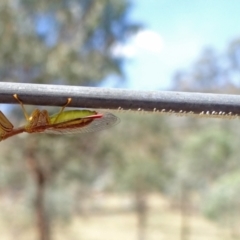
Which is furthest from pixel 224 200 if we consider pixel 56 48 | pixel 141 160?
pixel 56 48

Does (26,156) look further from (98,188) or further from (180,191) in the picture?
(180,191)

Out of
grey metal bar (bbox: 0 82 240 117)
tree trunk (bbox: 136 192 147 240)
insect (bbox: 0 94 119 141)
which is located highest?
tree trunk (bbox: 136 192 147 240)

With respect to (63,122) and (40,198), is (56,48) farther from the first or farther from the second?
(63,122)

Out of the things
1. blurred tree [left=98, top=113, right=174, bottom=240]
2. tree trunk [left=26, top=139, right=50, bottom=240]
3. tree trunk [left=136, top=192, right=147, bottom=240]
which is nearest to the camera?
tree trunk [left=26, top=139, right=50, bottom=240]

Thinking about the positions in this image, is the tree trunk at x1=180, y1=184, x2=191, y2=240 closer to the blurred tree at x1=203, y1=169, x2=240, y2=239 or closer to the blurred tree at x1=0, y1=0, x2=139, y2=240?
the blurred tree at x1=203, y1=169, x2=240, y2=239

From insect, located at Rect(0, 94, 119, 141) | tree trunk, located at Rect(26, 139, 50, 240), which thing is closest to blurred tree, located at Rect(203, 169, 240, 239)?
tree trunk, located at Rect(26, 139, 50, 240)

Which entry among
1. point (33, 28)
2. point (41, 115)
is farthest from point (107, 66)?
point (41, 115)
